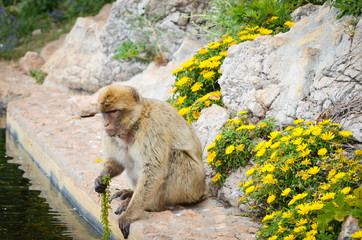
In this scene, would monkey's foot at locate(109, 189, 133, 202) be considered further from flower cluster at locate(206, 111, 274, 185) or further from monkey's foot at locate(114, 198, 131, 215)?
flower cluster at locate(206, 111, 274, 185)

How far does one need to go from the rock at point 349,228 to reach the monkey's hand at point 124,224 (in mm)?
1792

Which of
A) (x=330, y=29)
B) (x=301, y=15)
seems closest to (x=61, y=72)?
(x=301, y=15)

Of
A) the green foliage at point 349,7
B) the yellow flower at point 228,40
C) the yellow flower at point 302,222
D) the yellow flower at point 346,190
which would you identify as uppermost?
the green foliage at point 349,7

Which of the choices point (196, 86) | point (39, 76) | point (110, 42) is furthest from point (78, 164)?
point (39, 76)

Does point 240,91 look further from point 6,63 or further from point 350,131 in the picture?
point 6,63

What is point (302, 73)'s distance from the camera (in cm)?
557

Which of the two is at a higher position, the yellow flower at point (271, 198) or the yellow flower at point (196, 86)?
the yellow flower at point (196, 86)

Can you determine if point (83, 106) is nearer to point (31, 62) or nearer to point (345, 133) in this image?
point (31, 62)

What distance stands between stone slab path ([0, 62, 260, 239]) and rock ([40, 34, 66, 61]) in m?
2.14

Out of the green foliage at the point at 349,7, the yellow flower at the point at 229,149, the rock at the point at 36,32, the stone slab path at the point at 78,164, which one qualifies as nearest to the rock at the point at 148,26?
the stone slab path at the point at 78,164

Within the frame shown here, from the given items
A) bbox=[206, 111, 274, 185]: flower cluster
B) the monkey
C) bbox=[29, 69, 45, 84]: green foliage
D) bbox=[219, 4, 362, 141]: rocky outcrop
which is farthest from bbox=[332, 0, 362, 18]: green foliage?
bbox=[29, 69, 45, 84]: green foliage

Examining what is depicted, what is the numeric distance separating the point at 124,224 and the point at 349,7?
321 cm

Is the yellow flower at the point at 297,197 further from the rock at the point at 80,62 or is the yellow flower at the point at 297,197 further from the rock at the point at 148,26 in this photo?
the rock at the point at 80,62

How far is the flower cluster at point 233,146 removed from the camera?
17.4 ft
